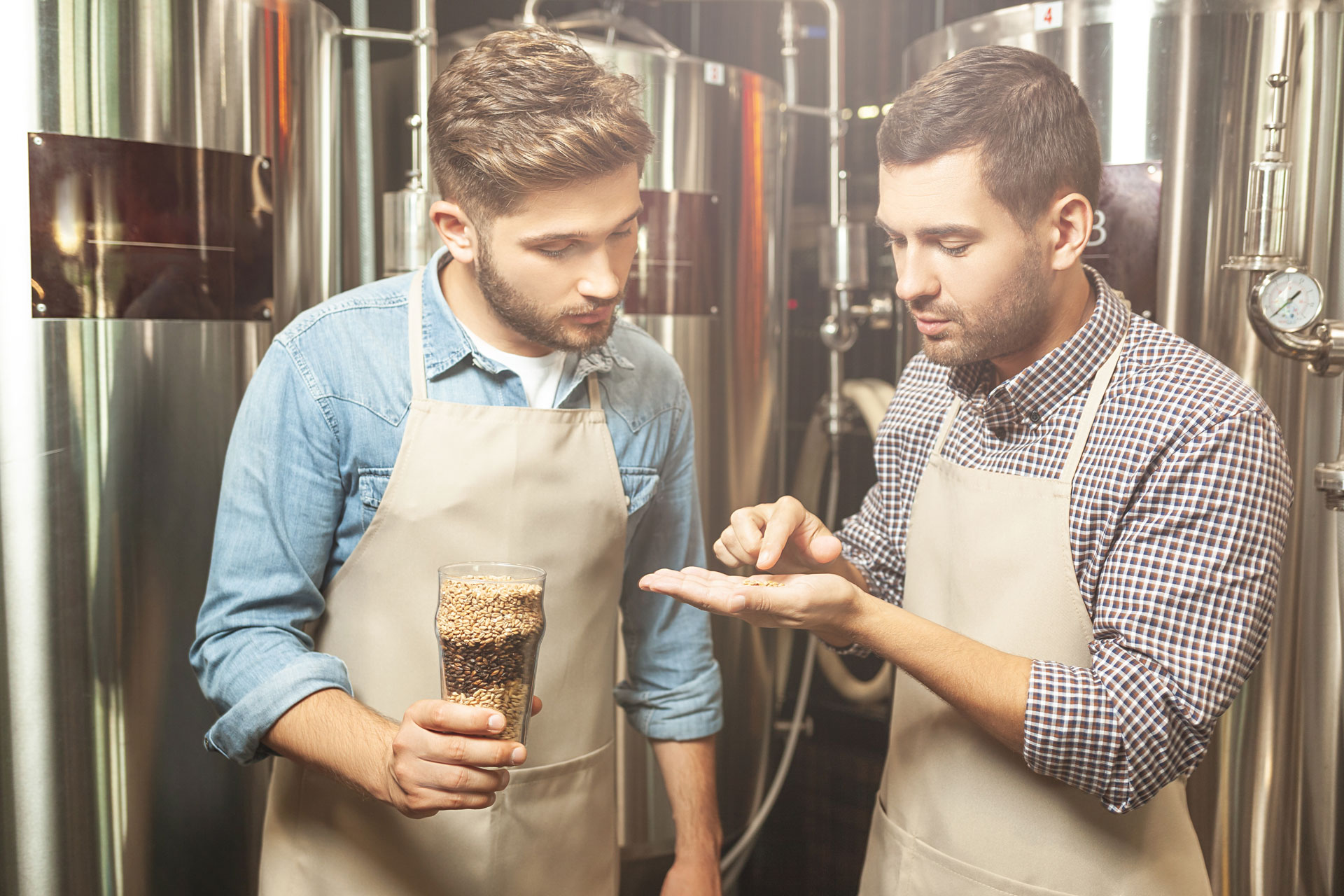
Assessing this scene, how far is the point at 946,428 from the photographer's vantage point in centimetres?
145

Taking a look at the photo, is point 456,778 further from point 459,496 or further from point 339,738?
point 459,496

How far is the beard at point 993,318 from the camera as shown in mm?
1173

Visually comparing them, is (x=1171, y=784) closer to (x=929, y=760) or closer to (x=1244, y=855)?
(x=929, y=760)

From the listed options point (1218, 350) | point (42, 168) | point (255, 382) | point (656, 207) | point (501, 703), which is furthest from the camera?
point (656, 207)

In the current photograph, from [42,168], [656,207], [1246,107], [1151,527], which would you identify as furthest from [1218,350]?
[42,168]

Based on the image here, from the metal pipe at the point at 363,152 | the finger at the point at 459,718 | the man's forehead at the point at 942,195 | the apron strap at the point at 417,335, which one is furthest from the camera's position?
the metal pipe at the point at 363,152

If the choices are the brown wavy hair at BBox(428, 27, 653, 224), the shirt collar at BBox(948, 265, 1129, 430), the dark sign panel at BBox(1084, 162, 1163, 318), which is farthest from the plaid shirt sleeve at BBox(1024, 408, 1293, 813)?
the brown wavy hair at BBox(428, 27, 653, 224)

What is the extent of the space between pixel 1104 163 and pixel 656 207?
0.91 m

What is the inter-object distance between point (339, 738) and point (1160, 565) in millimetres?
877

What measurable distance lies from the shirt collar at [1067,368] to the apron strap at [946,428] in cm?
11

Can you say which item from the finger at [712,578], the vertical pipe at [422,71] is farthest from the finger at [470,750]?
the vertical pipe at [422,71]

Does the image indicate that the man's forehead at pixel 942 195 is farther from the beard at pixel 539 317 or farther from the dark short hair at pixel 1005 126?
the beard at pixel 539 317

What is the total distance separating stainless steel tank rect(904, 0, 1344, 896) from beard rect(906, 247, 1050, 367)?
0.43 meters

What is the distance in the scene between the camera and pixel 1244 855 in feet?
5.89
